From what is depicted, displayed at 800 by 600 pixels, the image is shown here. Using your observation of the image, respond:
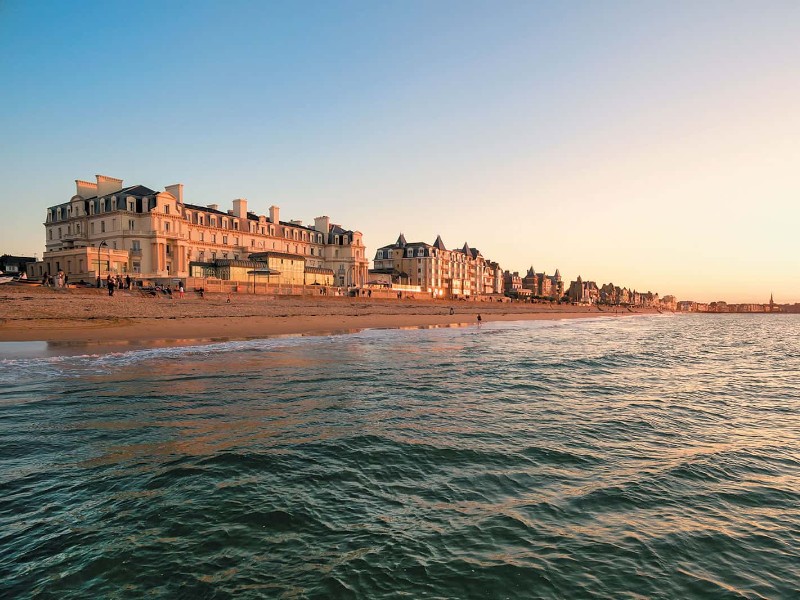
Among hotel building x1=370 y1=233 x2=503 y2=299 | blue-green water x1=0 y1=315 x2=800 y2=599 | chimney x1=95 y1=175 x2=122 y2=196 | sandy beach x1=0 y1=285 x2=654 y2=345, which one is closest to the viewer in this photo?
blue-green water x1=0 y1=315 x2=800 y2=599

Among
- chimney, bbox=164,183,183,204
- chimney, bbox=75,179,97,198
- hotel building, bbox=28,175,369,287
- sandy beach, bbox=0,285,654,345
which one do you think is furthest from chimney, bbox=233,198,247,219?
sandy beach, bbox=0,285,654,345

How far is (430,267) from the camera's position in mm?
139250

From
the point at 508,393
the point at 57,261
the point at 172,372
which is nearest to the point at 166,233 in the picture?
the point at 57,261

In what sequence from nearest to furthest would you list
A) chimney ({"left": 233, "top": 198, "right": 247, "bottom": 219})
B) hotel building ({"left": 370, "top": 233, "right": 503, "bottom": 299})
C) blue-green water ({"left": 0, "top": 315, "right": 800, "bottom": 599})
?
blue-green water ({"left": 0, "top": 315, "right": 800, "bottom": 599}) → chimney ({"left": 233, "top": 198, "right": 247, "bottom": 219}) → hotel building ({"left": 370, "top": 233, "right": 503, "bottom": 299})

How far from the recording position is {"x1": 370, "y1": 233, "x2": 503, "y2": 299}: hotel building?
139 metres

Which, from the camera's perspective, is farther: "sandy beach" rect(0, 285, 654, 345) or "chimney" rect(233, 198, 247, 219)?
"chimney" rect(233, 198, 247, 219)

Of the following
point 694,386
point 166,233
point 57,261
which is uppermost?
point 166,233

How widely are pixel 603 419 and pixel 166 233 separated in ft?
259

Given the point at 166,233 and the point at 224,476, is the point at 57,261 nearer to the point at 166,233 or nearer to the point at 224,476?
the point at 166,233

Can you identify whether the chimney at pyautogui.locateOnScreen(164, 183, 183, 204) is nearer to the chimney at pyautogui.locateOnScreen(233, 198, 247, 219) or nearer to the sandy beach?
the chimney at pyautogui.locateOnScreen(233, 198, 247, 219)

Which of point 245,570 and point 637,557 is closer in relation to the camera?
point 245,570

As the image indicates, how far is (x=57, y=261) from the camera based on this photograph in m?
64.8

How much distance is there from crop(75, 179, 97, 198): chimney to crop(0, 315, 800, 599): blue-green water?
81536mm

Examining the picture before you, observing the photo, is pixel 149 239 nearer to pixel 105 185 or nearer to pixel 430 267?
pixel 105 185
